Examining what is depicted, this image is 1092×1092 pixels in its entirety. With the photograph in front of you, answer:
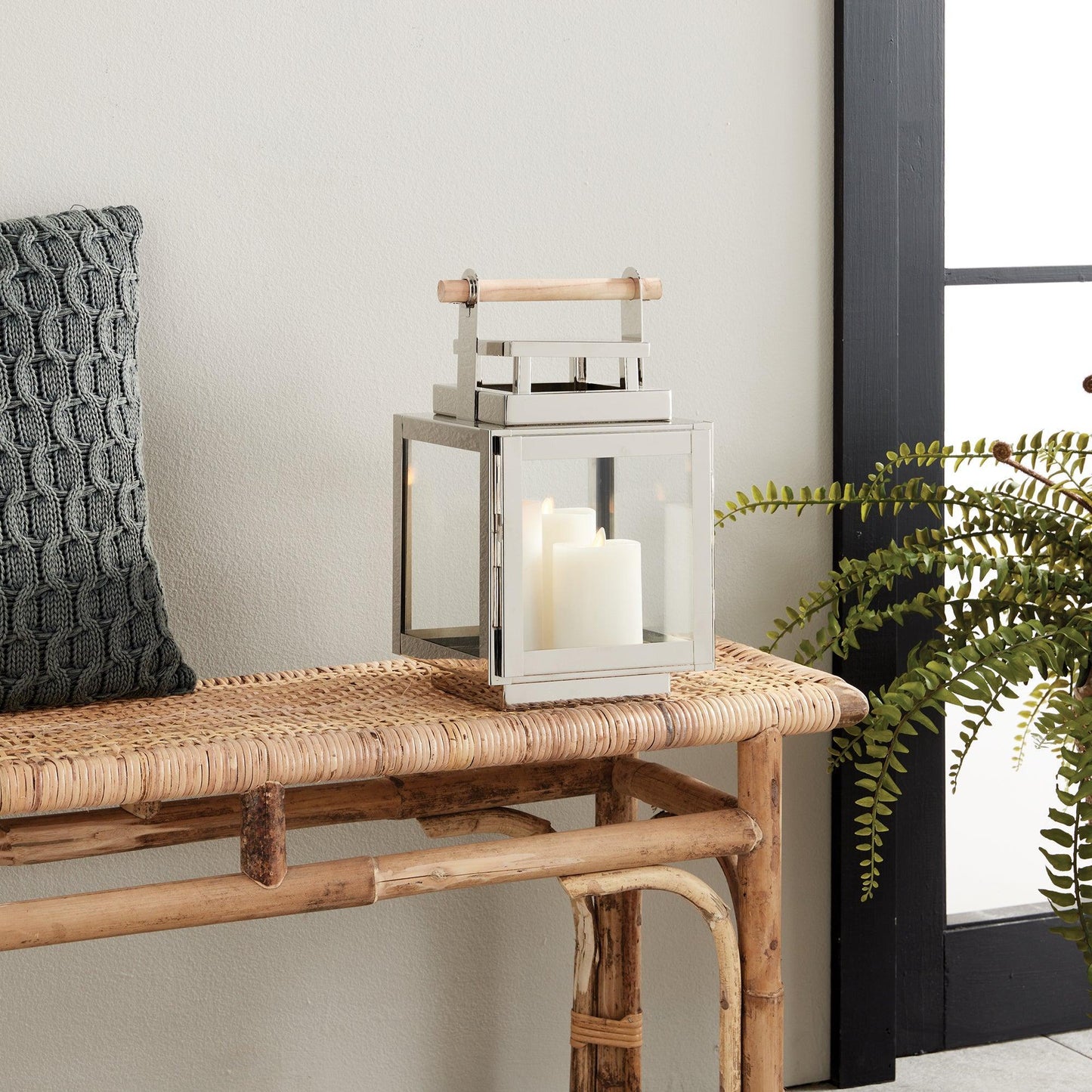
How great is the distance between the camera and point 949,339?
5.49 ft

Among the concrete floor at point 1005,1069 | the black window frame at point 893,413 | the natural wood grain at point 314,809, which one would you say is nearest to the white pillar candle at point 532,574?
the natural wood grain at point 314,809

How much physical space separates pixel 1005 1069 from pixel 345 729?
1071 mm

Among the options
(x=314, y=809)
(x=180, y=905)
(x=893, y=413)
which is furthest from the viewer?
(x=893, y=413)

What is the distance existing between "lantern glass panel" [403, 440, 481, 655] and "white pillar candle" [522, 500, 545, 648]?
40 millimetres

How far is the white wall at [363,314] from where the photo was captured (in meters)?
1.33

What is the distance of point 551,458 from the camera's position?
3.50ft

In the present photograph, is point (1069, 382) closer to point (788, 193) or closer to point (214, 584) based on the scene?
point (788, 193)

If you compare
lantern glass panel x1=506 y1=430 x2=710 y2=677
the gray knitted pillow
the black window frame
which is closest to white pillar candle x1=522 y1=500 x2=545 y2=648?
lantern glass panel x1=506 y1=430 x2=710 y2=677

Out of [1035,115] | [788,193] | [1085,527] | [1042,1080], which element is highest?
[1035,115]

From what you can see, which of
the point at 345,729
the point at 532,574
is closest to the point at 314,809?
the point at 345,729

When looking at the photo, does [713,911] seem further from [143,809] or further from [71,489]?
[71,489]

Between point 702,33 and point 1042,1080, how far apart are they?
4.18 ft

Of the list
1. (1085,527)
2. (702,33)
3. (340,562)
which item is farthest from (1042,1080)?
(702,33)

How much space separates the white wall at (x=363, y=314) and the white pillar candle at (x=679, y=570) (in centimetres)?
41
